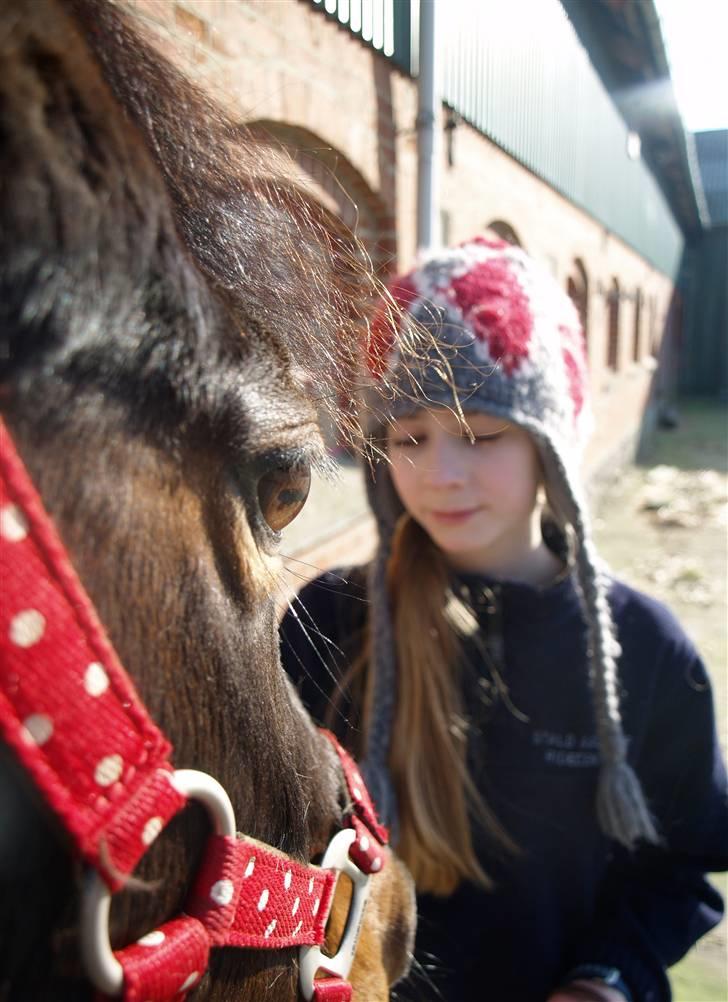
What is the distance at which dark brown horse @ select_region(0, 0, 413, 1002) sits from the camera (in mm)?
449

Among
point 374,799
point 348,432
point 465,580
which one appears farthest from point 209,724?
point 465,580

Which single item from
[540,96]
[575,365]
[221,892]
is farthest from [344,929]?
[540,96]

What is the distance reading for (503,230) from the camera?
4902 millimetres

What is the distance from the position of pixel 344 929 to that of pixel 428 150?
293 cm

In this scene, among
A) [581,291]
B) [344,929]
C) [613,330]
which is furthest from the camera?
[613,330]

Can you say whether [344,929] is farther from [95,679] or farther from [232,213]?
[232,213]

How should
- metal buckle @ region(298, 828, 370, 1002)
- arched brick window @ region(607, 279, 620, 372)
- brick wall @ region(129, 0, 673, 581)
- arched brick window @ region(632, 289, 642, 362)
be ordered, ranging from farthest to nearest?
arched brick window @ region(632, 289, 642, 362), arched brick window @ region(607, 279, 620, 372), brick wall @ region(129, 0, 673, 581), metal buckle @ region(298, 828, 370, 1002)

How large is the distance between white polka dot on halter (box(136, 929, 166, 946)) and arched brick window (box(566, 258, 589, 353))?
7.40 metres

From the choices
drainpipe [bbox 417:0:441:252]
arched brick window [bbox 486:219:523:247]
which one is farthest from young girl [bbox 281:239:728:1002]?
arched brick window [bbox 486:219:523:247]

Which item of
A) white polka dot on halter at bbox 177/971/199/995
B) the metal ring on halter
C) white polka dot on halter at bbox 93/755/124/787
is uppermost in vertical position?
white polka dot on halter at bbox 93/755/124/787

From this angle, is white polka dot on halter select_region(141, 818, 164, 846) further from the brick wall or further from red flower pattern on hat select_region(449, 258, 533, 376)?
red flower pattern on hat select_region(449, 258, 533, 376)

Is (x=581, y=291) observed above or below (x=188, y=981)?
above

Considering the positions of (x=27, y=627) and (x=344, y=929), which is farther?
(x=344, y=929)

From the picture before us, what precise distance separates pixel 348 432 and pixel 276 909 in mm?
464
